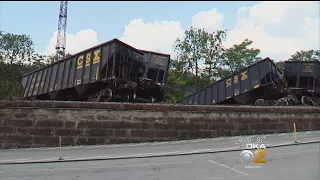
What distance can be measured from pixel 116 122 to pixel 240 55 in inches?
1348

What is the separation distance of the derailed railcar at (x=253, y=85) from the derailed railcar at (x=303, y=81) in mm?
564

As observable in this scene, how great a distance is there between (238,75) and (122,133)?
359 inches

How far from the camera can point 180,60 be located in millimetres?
36000

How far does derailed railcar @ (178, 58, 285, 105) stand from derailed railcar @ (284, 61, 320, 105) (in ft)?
1.85

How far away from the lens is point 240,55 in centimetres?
4128

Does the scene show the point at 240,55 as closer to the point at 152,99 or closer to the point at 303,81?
the point at 303,81

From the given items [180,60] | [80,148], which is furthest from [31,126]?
Answer: [180,60]

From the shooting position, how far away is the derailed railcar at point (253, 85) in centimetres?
1518

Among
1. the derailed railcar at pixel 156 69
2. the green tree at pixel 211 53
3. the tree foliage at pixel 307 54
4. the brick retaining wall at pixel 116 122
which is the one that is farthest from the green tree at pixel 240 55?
the brick retaining wall at pixel 116 122

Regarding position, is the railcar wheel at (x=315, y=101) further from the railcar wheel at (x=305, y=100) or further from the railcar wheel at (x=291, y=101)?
the railcar wheel at (x=291, y=101)

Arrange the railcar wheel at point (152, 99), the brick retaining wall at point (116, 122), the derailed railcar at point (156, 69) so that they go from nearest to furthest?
the brick retaining wall at point (116, 122) < the derailed railcar at point (156, 69) < the railcar wheel at point (152, 99)

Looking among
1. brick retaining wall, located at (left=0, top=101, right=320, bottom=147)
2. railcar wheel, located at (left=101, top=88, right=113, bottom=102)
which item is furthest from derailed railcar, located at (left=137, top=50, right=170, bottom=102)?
brick retaining wall, located at (left=0, top=101, right=320, bottom=147)

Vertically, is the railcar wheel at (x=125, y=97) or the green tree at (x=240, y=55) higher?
the green tree at (x=240, y=55)

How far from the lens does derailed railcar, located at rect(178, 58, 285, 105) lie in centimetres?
1518
